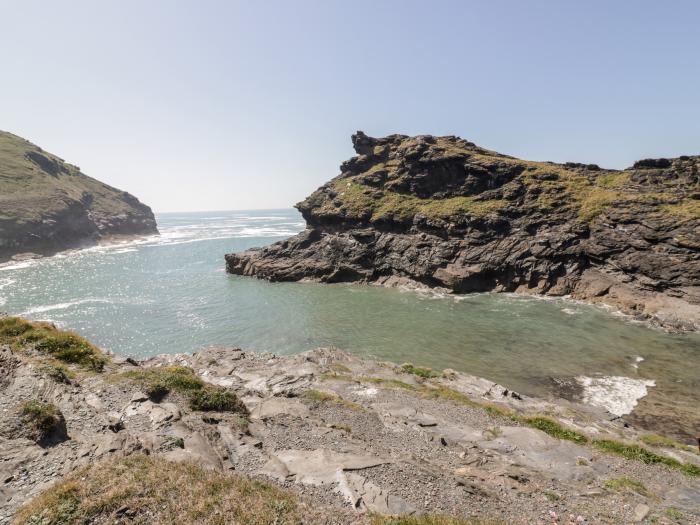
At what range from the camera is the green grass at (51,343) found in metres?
21.8

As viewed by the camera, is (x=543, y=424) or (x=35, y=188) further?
(x=35, y=188)

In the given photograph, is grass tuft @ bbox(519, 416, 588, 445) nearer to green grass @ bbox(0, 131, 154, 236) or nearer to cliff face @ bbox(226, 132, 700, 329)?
cliff face @ bbox(226, 132, 700, 329)

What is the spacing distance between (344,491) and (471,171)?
84.5 m

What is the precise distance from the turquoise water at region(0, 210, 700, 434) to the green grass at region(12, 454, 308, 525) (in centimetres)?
2641

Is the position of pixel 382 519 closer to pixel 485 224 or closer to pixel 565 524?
pixel 565 524

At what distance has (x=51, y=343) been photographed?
22.5 metres

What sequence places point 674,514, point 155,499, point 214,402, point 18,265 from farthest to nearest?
point 18,265 → point 214,402 → point 674,514 → point 155,499

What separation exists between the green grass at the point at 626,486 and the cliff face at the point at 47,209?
148454mm

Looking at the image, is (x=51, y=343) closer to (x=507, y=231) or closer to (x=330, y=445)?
(x=330, y=445)

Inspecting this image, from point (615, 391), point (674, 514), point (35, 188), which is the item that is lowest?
point (615, 391)

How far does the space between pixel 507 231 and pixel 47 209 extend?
164 metres

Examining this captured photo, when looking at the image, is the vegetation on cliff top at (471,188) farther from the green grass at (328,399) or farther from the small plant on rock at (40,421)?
the small plant on rock at (40,421)

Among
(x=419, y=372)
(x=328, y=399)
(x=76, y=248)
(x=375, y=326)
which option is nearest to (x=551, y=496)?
(x=328, y=399)

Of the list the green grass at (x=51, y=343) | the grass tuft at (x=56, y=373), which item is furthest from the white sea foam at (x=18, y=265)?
the grass tuft at (x=56, y=373)
